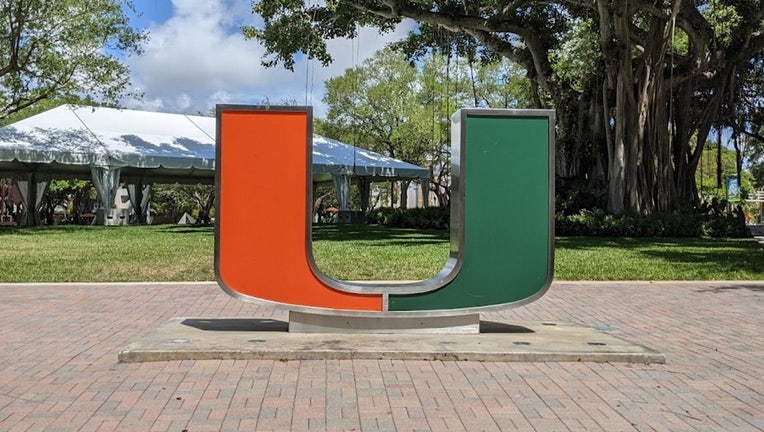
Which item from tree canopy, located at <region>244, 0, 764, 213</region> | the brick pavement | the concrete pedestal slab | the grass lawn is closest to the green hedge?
tree canopy, located at <region>244, 0, 764, 213</region>

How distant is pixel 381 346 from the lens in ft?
19.2

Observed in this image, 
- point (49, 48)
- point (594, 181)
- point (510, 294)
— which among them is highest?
point (49, 48)

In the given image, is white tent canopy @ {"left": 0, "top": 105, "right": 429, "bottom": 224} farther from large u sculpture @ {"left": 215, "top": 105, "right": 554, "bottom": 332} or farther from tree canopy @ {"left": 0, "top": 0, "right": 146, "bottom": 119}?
large u sculpture @ {"left": 215, "top": 105, "right": 554, "bottom": 332}

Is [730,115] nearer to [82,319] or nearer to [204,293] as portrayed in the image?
[204,293]

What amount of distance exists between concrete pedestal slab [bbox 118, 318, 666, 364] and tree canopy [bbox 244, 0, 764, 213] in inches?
585

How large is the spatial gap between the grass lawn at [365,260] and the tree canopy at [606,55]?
168 inches

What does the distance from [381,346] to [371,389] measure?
1035 mm

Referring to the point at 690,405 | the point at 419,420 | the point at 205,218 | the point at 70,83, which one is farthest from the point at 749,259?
the point at 205,218

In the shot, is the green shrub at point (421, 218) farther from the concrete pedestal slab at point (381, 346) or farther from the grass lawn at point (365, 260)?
the concrete pedestal slab at point (381, 346)

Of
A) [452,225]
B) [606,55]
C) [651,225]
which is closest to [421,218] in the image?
[651,225]

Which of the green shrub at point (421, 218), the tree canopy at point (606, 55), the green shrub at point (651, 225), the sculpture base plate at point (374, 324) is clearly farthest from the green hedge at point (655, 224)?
the sculpture base plate at point (374, 324)

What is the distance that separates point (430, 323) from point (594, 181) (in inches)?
800

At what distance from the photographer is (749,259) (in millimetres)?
14633

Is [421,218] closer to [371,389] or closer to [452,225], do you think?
[452,225]
